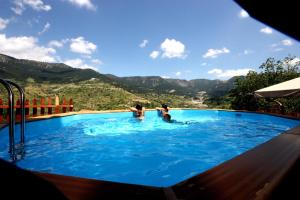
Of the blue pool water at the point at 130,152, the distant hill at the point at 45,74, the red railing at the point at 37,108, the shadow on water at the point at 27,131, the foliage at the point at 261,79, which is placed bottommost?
the blue pool water at the point at 130,152

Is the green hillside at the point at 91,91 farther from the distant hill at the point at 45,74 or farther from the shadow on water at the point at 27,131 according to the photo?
the shadow on water at the point at 27,131

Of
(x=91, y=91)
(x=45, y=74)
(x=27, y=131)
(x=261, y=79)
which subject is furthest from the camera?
(x=45, y=74)

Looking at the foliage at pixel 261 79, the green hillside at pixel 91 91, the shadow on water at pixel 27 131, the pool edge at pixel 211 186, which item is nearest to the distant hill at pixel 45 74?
the green hillside at pixel 91 91

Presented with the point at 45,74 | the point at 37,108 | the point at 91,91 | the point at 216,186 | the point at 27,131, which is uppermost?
the point at 45,74

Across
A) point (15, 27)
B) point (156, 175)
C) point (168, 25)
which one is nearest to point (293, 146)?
point (156, 175)

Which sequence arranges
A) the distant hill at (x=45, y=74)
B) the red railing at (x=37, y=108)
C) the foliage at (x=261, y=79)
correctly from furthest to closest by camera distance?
1. the distant hill at (x=45, y=74)
2. the foliage at (x=261, y=79)
3. the red railing at (x=37, y=108)

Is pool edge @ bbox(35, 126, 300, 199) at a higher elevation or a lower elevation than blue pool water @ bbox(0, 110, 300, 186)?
higher

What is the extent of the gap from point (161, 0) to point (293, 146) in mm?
22648

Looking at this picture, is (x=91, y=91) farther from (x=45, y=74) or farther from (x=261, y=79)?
(x=45, y=74)

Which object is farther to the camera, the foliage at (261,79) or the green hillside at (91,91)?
the green hillside at (91,91)

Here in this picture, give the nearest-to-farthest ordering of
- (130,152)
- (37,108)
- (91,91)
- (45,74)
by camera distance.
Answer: (130,152)
(37,108)
(91,91)
(45,74)

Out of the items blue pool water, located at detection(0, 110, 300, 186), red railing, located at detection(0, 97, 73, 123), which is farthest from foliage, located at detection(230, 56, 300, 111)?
red railing, located at detection(0, 97, 73, 123)

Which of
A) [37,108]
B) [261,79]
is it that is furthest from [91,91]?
[37,108]

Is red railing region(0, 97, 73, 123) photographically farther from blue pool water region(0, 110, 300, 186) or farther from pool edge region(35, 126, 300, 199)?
pool edge region(35, 126, 300, 199)
